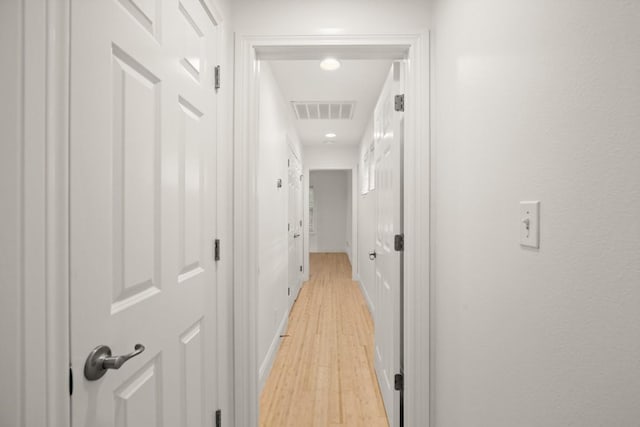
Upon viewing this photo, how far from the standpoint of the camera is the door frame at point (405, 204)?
1.55 meters

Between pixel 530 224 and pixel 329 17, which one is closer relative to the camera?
pixel 530 224

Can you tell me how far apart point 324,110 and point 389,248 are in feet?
7.81

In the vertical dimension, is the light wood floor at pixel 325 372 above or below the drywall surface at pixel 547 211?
below

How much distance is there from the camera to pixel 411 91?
1.56 metres

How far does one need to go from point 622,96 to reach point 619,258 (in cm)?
27

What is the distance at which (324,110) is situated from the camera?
12.5 feet

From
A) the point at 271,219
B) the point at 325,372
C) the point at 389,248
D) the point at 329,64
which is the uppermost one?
the point at 329,64

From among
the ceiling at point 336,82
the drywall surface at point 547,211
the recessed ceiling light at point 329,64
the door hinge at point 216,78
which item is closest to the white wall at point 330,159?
the ceiling at point 336,82

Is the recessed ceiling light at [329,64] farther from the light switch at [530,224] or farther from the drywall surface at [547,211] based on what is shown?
the light switch at [530,224]

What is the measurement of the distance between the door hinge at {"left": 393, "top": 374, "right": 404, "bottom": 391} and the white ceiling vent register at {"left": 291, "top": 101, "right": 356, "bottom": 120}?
274cm

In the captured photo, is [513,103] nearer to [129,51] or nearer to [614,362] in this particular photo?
[614,362]

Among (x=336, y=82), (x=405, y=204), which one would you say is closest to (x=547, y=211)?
(x=405, y=204)

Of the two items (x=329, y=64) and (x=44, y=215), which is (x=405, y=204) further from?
(x=329, y=64)

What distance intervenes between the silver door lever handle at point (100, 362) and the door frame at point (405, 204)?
0.84m
